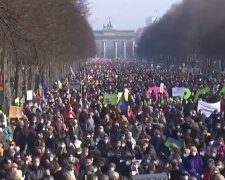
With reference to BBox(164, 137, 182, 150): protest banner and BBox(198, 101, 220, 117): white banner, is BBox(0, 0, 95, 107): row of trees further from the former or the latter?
BBox(198, 101, 220, 117): white banner

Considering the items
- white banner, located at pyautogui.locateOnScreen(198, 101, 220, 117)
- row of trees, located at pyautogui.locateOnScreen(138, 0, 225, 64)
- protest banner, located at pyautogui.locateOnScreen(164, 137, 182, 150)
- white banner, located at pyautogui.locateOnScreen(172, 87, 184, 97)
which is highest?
protest banner, located at pyautogui.locateOnScreen(164, 137, 182, 150)

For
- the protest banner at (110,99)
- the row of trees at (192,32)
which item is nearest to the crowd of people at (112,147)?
the protest banner at (110,99)

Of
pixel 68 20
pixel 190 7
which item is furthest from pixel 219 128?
pixel 190 7

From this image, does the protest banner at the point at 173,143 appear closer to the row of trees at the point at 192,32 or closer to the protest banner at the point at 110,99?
the protest banner at the point at 110,99

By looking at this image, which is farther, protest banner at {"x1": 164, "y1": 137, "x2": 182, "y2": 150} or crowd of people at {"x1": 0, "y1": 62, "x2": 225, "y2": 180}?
protest banner at {"x1": 164, "y1": 137, "x2": 182, "y2": 150}

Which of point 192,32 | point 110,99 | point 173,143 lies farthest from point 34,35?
point 192,32

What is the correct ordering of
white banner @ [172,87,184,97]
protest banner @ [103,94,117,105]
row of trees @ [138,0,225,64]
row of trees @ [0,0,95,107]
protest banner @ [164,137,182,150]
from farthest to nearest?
row of trees @ [138,0,225,64] < white banner @ [172,87,184,97] < protest banner @ [103,94,117,105] < row of trees @ [0,0,95,107] < protest banner @ [164,137,182,150]

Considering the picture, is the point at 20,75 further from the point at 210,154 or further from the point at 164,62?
the point at 164,62

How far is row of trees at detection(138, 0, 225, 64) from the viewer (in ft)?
273

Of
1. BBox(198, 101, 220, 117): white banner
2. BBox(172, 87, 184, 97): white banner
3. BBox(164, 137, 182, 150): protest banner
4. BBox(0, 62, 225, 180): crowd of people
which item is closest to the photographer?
BBox(0, 62, 225, 180): crowd of people

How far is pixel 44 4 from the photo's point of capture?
37.3 m

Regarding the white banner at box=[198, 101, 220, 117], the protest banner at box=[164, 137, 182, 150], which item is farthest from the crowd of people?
the white banner at box=[198, 101, 220, 117]

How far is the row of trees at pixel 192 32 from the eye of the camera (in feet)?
273

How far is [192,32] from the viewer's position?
10194cm
